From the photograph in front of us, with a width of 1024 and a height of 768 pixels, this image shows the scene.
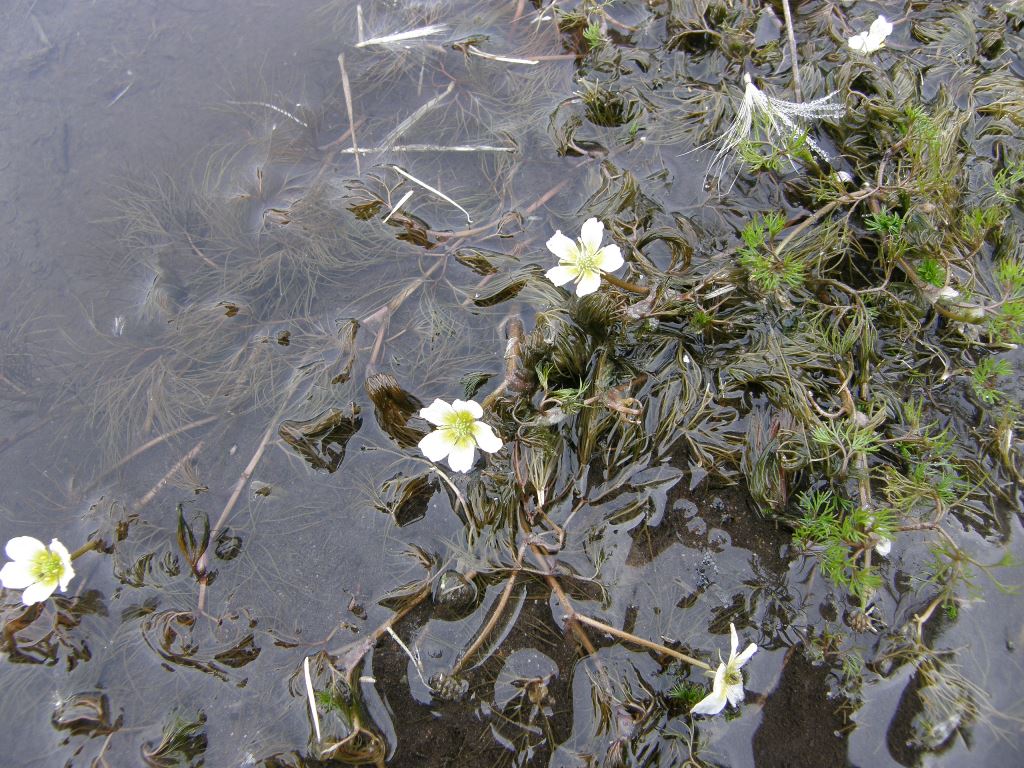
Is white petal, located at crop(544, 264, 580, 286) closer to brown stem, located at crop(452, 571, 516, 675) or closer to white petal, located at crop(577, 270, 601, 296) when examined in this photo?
white petal, located at crop(577, 270, 601, 296)

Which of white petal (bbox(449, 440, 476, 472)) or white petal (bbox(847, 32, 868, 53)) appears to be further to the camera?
white petal (bbox(847, 32, 868, 53))

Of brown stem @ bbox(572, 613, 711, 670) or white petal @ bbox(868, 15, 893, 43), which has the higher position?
white petal @ bbox(868, 15, 893, 43)

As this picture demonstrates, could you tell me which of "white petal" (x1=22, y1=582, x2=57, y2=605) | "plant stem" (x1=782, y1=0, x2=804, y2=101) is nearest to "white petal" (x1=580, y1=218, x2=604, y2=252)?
"plant stem" (x1=782, y1=0, x2=804, y2=101)

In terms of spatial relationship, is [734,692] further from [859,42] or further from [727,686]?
[859,42]

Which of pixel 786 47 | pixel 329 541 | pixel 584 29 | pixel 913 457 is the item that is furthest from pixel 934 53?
pixel 329 541

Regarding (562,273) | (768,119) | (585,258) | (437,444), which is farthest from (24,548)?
(768,119)

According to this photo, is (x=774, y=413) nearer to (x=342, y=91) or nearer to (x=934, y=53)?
(x=934, y=53)
